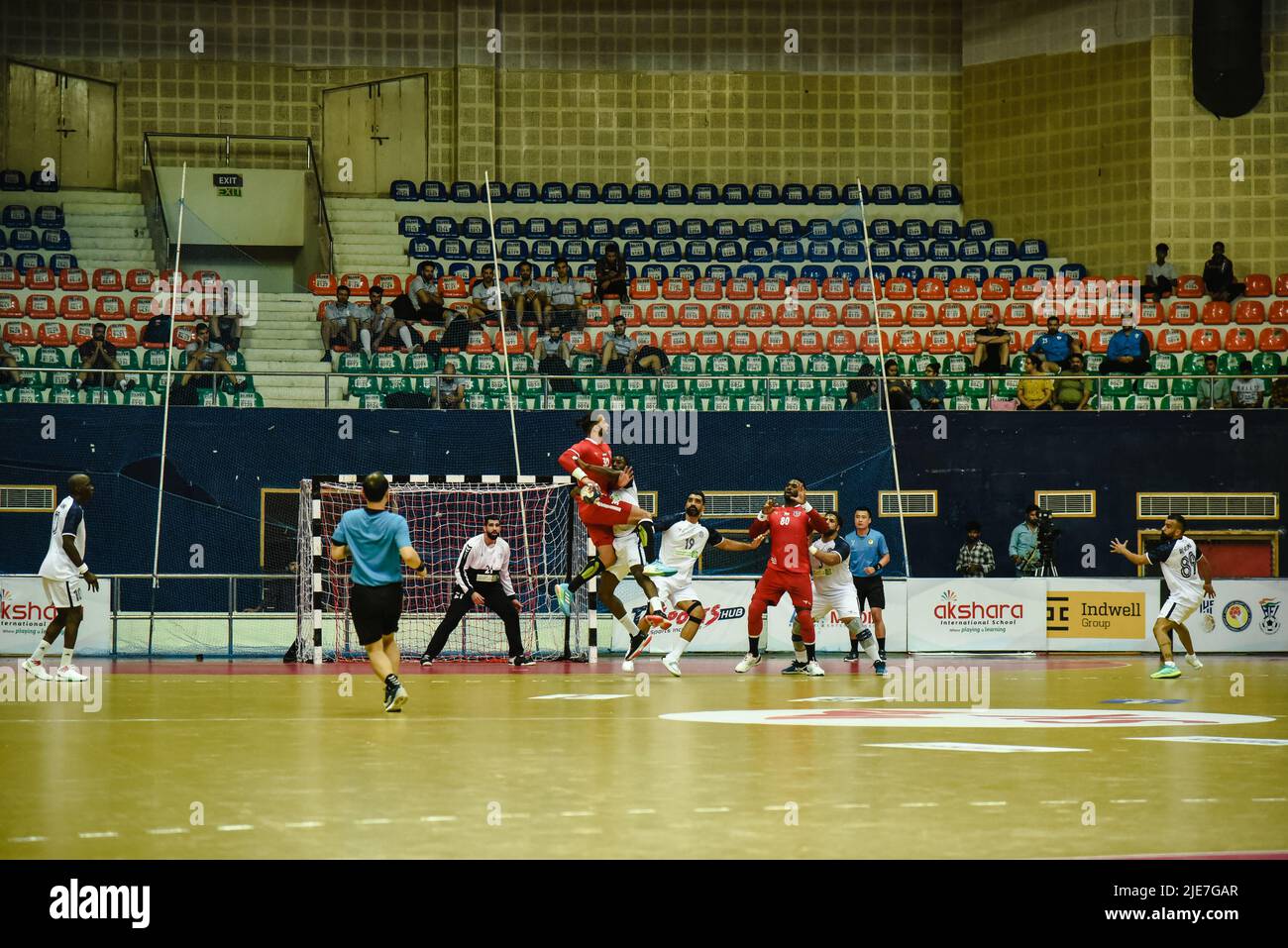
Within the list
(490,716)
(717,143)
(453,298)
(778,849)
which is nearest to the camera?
(778,849)

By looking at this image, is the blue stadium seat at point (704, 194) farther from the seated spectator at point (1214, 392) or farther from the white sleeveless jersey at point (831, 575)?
the white sleeveless jersey at point (831, 575)

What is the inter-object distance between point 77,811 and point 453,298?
73.9ft

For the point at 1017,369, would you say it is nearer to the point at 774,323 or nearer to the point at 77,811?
the point at 774,323

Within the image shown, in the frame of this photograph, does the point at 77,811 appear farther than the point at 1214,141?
No

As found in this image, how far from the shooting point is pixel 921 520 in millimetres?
28344

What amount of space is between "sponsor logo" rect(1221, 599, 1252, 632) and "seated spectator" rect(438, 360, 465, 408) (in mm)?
12693

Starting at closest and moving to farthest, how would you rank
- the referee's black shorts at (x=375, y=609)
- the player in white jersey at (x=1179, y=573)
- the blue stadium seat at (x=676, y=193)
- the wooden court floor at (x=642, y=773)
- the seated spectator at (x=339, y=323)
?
the wooden court floor at (x=642, y=773)
the referee's black shorts at (x=375, y=609)
the player in white jersey at (x=1179, y=573)
the seated spectator at (x=339, y=323)
the blue stadium seat at (x=676, y=193)

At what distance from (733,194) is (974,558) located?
1268cm

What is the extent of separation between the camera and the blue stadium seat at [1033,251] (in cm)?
3519

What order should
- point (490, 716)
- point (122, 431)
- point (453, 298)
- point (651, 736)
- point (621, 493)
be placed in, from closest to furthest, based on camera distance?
point (651, 736), point (490, 716), point (621, 493), point (122, 431), point (453, 298)

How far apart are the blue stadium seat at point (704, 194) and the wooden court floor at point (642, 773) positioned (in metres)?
20.2

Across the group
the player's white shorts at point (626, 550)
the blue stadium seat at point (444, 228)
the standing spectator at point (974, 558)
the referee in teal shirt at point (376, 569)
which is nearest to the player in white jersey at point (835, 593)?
the player's white shorts at point (626, 550)

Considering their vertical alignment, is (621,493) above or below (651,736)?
above
